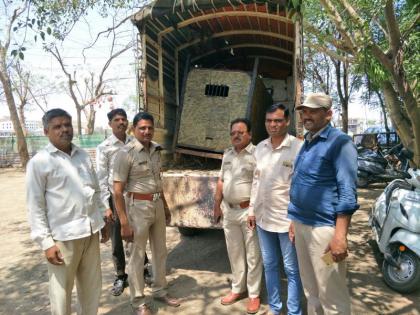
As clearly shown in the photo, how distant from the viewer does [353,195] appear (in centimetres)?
224

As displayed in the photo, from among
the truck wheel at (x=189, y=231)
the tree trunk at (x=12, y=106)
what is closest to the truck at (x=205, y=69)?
the truck wheel at (x=189, y=231)

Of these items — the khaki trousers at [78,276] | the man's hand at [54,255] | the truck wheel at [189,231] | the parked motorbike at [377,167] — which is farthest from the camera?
the parked motorbike at [377,167]

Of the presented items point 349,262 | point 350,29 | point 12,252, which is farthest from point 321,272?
point 12,252

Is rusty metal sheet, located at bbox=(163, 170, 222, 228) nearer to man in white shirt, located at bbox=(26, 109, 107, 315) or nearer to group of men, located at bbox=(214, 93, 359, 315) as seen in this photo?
group of men, located at bbox=(214, 93, 359, 315)

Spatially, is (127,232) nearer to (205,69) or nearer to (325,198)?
(325,198)

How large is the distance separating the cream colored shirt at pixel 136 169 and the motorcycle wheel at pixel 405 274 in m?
2.52

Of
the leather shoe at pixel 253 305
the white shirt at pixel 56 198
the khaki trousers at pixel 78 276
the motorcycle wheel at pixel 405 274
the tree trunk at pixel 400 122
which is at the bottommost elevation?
the leather shoe at pixel 253 305

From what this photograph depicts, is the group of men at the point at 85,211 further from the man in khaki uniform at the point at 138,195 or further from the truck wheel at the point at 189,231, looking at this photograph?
the truck wheel at the point at 189,231

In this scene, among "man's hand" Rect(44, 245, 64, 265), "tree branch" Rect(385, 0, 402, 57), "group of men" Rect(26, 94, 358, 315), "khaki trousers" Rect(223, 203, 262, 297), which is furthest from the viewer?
"tree branch" Rect(385, 0, 402, 57)

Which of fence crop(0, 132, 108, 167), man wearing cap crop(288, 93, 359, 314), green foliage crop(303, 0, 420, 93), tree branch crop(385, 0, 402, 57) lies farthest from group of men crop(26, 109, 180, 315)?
fence crop(0, 132, 108, 167)

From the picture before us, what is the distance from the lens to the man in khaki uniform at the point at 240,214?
3426mm

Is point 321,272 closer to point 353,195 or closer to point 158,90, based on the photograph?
point 353,195

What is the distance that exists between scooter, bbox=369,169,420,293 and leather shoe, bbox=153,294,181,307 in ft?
7.13

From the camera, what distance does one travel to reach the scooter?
3.51 meters
